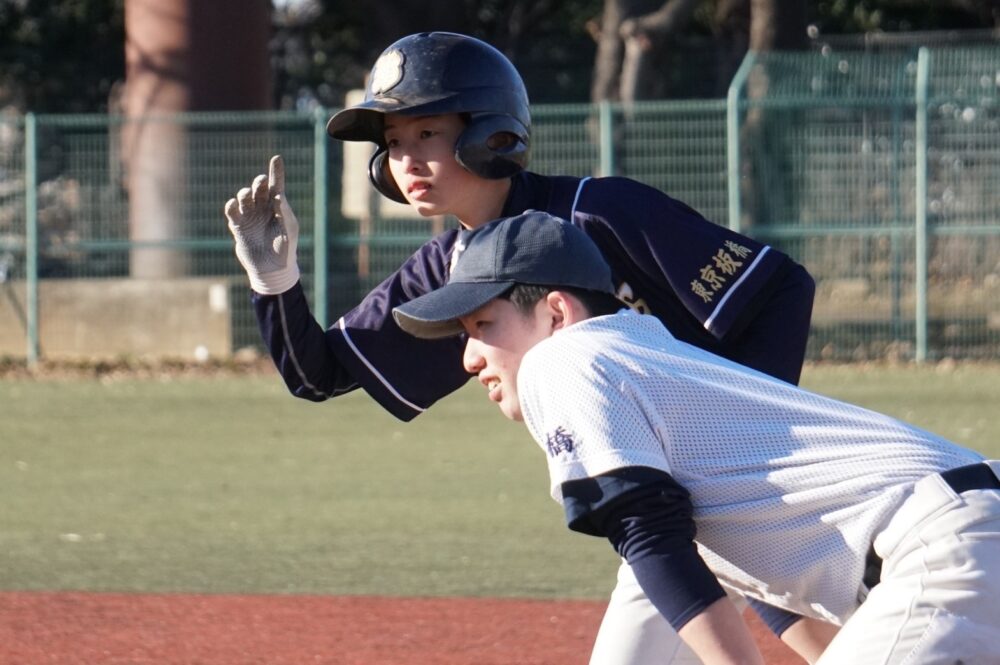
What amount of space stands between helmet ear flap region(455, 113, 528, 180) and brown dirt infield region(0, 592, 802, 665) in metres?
2.02

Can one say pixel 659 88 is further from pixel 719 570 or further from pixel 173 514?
pixel 719 570

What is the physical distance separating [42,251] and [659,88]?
23.3 feet

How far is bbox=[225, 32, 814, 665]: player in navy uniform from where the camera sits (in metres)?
4.04

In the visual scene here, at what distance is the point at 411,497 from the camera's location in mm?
8836

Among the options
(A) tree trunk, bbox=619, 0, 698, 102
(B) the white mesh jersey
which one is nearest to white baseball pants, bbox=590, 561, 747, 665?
(B) the white mesh jersey

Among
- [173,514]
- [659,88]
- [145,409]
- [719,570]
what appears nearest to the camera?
[719,570]

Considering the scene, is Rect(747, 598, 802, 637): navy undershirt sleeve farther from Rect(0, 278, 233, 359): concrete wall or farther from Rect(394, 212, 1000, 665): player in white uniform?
Rect(0, 278, 233, 359): concrete wall

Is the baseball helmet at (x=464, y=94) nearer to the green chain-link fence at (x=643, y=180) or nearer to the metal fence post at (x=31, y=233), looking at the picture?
the green chain-link fence at (x=643, y=180)

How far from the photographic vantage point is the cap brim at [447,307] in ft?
9.89

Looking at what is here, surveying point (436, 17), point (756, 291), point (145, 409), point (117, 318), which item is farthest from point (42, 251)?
point (756, 291)

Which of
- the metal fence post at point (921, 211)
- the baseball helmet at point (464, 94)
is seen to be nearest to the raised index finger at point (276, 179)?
the baseball helmet at point (464, 94)

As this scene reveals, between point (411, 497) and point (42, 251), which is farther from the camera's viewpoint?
point (42, 251)

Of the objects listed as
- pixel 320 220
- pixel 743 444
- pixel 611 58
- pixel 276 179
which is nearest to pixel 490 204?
pixel 276 179

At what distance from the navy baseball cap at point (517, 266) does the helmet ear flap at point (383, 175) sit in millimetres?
1216
